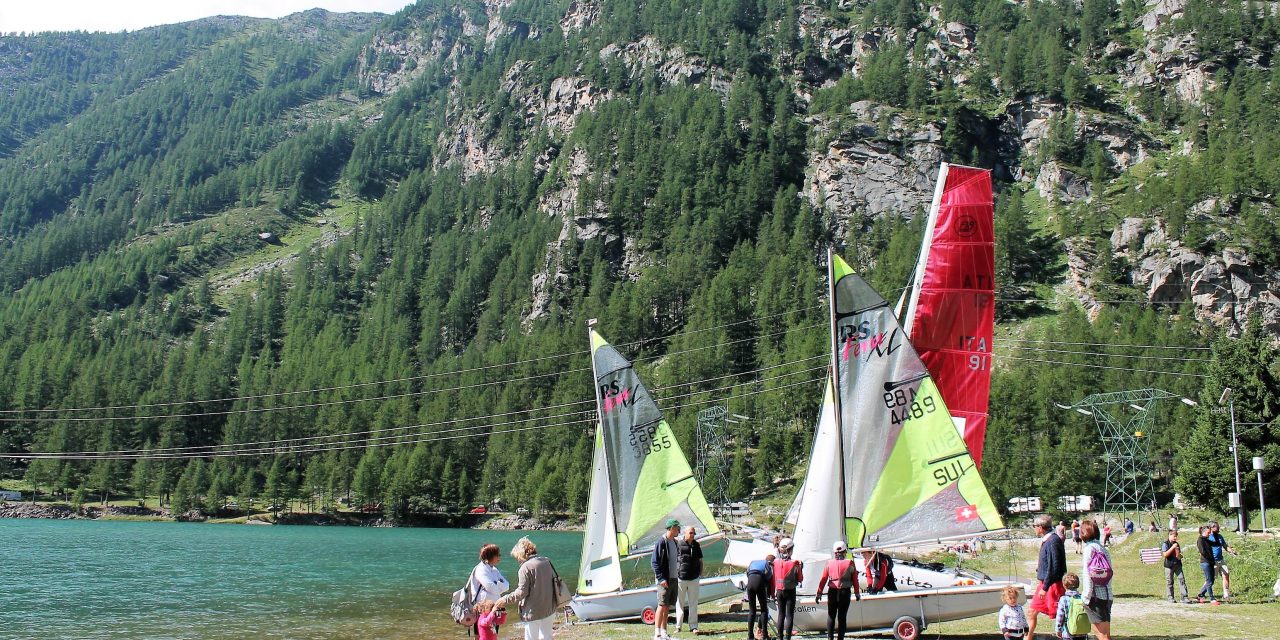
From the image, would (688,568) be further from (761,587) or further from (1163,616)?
(1163,616)

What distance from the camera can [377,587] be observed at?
46188 millimetres

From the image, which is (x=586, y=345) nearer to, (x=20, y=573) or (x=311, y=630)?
(x=20, y=573)

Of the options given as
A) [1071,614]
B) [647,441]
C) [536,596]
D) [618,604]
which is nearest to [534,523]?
[647,441]

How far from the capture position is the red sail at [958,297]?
2414 centimetres

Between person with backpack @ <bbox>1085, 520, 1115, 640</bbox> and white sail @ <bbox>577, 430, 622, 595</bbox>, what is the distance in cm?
1442

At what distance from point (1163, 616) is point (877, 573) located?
7757mm

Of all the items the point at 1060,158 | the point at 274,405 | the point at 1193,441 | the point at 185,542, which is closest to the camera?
the point at 1193,441

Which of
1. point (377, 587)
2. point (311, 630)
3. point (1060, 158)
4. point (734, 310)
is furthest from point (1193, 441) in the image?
point (1060, 158)

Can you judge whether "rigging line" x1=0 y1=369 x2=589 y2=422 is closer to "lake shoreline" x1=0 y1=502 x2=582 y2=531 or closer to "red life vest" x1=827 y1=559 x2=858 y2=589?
"lake shoreline" x1=0 y1=502 x2=582 y2=531

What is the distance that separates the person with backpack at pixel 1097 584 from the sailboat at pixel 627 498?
13525mm

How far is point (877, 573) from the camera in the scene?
64.6ft

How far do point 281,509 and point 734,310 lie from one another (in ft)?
254

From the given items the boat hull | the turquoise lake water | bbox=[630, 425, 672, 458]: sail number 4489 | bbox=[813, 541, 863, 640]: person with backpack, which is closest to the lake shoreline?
the turquoise lake water

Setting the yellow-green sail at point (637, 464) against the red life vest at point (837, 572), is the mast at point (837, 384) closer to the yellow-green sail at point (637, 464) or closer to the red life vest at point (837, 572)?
the red life vest at point (837, 572)
